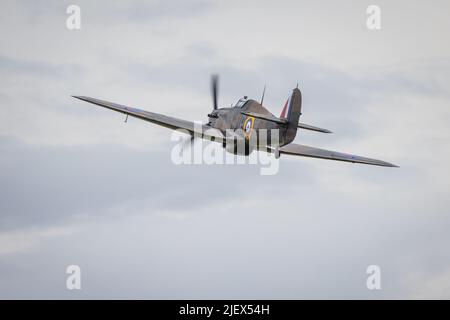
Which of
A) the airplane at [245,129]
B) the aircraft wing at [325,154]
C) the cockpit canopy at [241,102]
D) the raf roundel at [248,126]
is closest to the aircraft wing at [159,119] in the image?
the airplane at [245,129]

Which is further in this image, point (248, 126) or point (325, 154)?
point (325, 154)

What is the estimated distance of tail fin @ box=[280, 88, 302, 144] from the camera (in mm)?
41406

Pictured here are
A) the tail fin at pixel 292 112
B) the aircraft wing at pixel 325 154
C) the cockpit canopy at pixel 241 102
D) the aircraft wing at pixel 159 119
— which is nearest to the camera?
the tail fin at pixel 292 112

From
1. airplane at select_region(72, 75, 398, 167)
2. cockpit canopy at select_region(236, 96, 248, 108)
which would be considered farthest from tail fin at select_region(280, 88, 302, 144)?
cockpit canopy at select_region(236, 96, 248, 108)

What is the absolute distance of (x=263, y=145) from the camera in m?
43.8

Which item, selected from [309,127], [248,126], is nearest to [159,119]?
[248,126]

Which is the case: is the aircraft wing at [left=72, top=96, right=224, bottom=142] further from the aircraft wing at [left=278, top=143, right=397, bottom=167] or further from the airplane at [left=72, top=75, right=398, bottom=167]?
the aircraft wing at [left=278, top=143, right=397, bottom=167]

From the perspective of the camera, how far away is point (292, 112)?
4150 cm

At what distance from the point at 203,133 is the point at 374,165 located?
8968 mm

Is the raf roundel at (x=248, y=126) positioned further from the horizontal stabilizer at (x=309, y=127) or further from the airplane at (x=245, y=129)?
the horizontal stabilizer at (x=309, y=127)

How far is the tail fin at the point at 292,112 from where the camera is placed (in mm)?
41406

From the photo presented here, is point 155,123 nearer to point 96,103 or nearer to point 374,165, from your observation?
point 96,103

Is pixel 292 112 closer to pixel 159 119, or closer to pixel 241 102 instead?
Result: pixel 241 102

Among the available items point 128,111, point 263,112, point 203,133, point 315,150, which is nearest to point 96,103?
point 128,111
